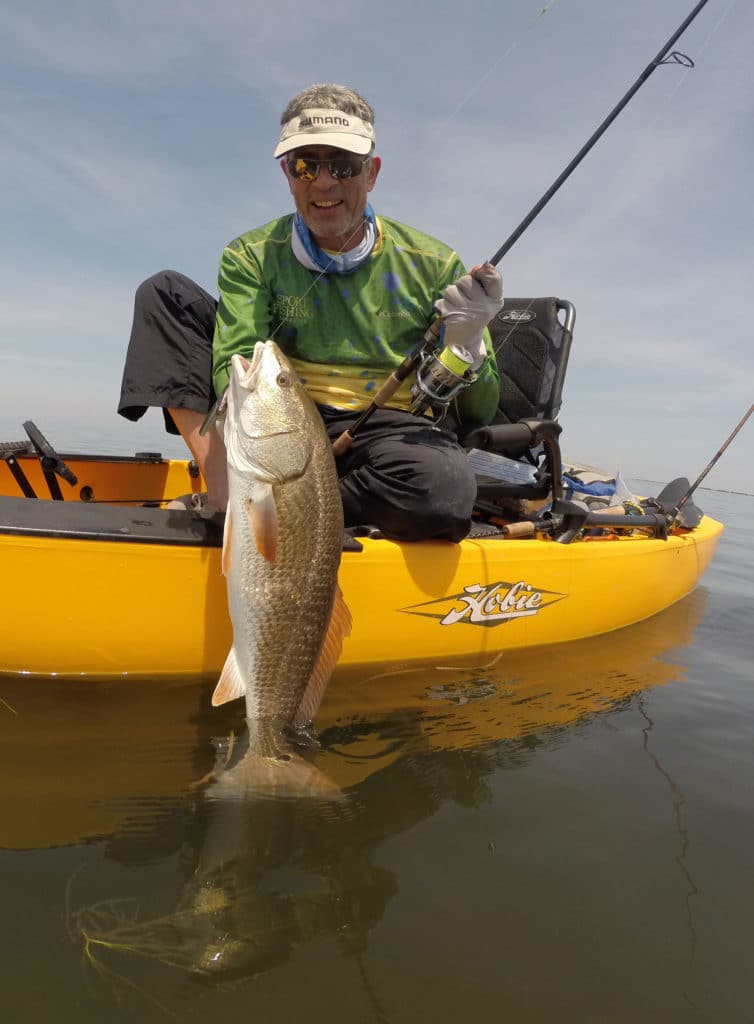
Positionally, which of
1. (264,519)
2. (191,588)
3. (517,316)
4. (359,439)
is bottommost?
(191,588)

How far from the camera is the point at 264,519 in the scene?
91.8 inches

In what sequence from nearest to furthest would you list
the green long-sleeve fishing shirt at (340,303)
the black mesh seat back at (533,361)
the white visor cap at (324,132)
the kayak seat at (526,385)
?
the white visor cap at (324,132) → the green long-sleeve fishing shirt at (340,303) → the kayak seat at (526,385) → the black mesh seat back at (533,361)

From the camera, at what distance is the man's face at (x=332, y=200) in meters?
3.02

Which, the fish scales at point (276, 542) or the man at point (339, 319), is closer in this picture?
the fish scales at point (276, 542)

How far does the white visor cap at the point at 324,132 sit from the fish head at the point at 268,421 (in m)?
1.08

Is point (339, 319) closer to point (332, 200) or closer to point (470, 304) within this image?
point (332, 200)

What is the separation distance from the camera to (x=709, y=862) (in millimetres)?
2115

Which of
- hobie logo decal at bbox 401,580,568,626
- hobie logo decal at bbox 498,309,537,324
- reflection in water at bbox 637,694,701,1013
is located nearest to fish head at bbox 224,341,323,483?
hobie logo decal at bbox 401,580,568,626

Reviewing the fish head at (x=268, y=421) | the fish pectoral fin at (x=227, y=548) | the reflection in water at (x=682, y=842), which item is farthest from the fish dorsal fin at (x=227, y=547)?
the reflection in water at (x=682, y=842)

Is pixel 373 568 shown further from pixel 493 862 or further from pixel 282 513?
pixel 493 862

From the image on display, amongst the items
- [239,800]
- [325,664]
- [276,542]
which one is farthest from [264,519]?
[239,800]

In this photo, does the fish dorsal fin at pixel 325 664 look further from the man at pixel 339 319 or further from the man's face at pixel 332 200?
the man's face at pixel 332 200

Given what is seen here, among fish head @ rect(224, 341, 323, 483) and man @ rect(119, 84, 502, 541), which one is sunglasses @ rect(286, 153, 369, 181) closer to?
man @ rect(119, 84, 502, 541)

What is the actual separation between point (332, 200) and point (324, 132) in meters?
0.29
